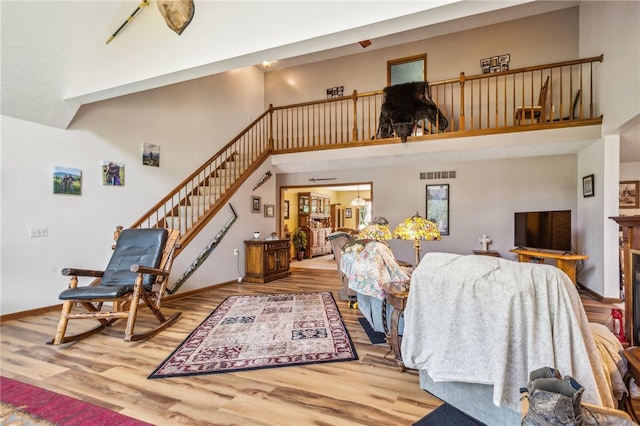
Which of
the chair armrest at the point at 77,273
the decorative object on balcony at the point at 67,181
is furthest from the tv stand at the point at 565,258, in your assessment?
the decorative object on balcony at the point at 67,181

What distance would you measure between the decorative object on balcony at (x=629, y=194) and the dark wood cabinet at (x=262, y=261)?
6757 millimetres

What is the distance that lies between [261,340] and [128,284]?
1.54 meters

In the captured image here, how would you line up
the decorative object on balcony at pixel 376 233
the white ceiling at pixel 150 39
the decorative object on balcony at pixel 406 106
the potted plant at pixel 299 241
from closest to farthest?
the white ceiling at pixel 150 39, the decorative object on balcony at pixel 376 233, the decorative object on balcony at pixel 406 106, the potted plant at pixel 299 241

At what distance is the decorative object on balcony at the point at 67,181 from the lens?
153 inches

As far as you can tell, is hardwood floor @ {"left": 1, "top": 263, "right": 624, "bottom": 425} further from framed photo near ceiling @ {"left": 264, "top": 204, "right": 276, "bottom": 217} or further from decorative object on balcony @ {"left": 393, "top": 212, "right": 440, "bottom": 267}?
framed photo near ceiling @ {"left": 264, "top": 204, "right": 276, "bottom": 217}

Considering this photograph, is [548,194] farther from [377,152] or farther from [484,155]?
[377,152]

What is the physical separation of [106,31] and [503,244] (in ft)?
23.0

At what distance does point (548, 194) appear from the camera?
18.5 ft

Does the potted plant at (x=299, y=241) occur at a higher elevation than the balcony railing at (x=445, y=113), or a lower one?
lower

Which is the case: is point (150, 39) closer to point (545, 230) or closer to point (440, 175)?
point (440, 175)

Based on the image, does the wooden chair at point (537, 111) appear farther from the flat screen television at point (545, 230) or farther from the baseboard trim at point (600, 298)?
the baseboard trim at point (600, 298)

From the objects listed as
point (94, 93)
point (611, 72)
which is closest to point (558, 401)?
point (94, 93)

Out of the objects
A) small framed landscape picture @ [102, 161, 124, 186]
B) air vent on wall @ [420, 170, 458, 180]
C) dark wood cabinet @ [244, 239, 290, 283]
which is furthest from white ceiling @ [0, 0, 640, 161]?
air vent on wall @ [420, 170, 458, 180]

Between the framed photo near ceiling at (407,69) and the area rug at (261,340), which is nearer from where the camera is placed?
the area rug at (261,340)
